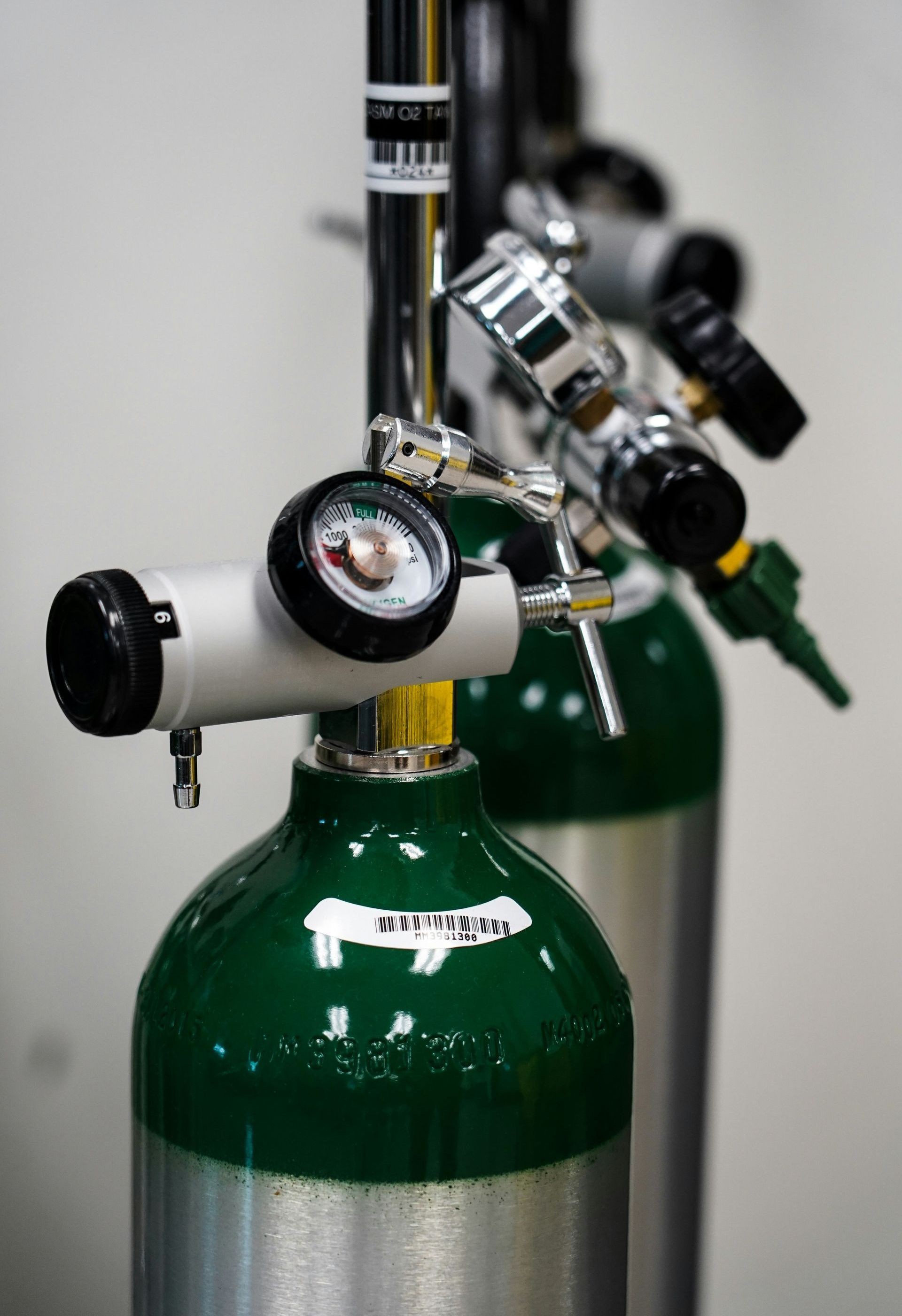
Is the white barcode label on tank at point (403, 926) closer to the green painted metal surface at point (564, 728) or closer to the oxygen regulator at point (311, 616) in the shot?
the oxygen regulator at point (311, 616)

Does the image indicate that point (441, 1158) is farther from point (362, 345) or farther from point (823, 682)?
point (362, 345)

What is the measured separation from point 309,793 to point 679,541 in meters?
0.17

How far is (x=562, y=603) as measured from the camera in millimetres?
528

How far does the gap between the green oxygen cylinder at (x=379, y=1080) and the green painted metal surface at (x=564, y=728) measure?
0.21 meters

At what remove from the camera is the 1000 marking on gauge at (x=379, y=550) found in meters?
0.44

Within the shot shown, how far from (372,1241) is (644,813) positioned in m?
0.32

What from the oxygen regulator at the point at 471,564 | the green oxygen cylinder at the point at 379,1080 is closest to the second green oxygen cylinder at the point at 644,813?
the oxygen regulator at the point at 471,564

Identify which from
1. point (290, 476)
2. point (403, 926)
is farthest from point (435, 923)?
point (290, 476)

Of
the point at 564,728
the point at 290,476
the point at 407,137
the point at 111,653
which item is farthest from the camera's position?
the point at 290,476

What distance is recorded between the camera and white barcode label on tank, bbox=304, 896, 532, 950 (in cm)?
48

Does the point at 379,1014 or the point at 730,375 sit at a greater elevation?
the point at 730,375

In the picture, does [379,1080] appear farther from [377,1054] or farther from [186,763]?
[186,763]

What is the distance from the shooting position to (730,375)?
61 cm

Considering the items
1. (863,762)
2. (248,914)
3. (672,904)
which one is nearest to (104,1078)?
(672,904)
